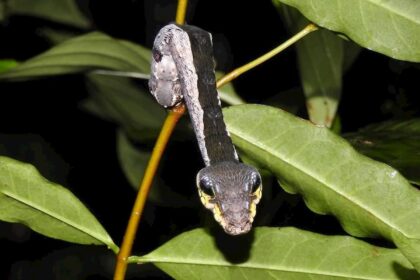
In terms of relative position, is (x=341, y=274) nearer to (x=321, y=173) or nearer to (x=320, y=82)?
(x=321, y=173)

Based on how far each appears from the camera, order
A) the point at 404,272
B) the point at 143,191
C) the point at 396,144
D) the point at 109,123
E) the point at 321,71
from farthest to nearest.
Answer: the point at 109,123
the point at 321,71
the point at 396,144
the point at 143,191
the point at 404,272

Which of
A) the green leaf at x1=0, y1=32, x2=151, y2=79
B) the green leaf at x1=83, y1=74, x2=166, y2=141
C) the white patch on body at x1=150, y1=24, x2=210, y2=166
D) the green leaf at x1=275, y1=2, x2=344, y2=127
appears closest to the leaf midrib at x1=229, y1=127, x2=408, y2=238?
the white patch on body at x1=150, y1=24, x2=210, y2=166

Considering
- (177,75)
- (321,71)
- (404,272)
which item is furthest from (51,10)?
(404,272)

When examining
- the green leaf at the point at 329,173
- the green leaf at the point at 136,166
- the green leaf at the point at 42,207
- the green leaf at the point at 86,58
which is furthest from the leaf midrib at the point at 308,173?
the green leaf at the point at 136,166

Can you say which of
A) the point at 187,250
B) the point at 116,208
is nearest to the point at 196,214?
the point at 116,208

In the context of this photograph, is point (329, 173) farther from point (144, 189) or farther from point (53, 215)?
point (53, 215)
